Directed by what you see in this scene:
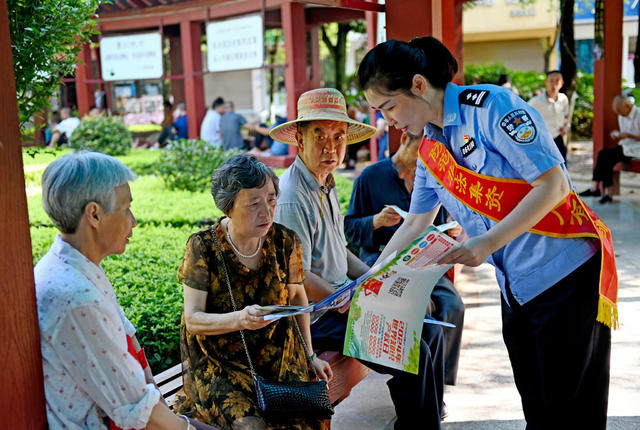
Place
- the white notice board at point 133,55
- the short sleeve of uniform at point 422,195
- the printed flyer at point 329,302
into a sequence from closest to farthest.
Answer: the printed flyer at point 329,302, the short sleeve of uniform at point 422,195, the white notice board at point 133,55

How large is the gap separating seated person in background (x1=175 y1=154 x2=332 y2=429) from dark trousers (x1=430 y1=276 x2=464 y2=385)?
1440mm

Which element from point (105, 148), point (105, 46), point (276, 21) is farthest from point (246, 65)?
point (105, 46)

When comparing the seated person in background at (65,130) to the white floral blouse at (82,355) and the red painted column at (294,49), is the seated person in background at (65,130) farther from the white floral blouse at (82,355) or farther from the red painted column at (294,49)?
the white floral blouse at (82,355)

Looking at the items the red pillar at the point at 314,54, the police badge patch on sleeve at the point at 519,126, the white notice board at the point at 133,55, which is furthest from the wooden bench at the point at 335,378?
the white notice board at the point at 133,55

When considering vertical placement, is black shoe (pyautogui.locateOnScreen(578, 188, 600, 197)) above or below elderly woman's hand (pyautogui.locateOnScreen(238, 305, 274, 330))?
below

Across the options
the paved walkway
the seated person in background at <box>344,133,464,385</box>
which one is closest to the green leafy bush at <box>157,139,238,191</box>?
the paved walkway

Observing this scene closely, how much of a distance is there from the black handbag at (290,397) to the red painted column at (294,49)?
38.5 ft

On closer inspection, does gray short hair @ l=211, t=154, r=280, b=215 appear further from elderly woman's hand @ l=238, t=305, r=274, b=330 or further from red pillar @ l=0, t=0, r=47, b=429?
red pillar @ l=0, t=0, r=47, b=429

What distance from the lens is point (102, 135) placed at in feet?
49.2

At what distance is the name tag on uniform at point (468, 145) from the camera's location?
8.13ft

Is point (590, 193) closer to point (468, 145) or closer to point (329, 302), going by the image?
point (468, 145)

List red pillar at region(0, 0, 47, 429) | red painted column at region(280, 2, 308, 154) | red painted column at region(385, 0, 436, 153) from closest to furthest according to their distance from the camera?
1. red pillar at region(0, 0, 47, 429)
2. red painted column at region(385, 0, 436, 153)
3. red painted column at region(280, 2, 308, 154)

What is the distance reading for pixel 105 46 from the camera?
56.2 feet

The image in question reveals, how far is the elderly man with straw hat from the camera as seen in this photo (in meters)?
3.29
